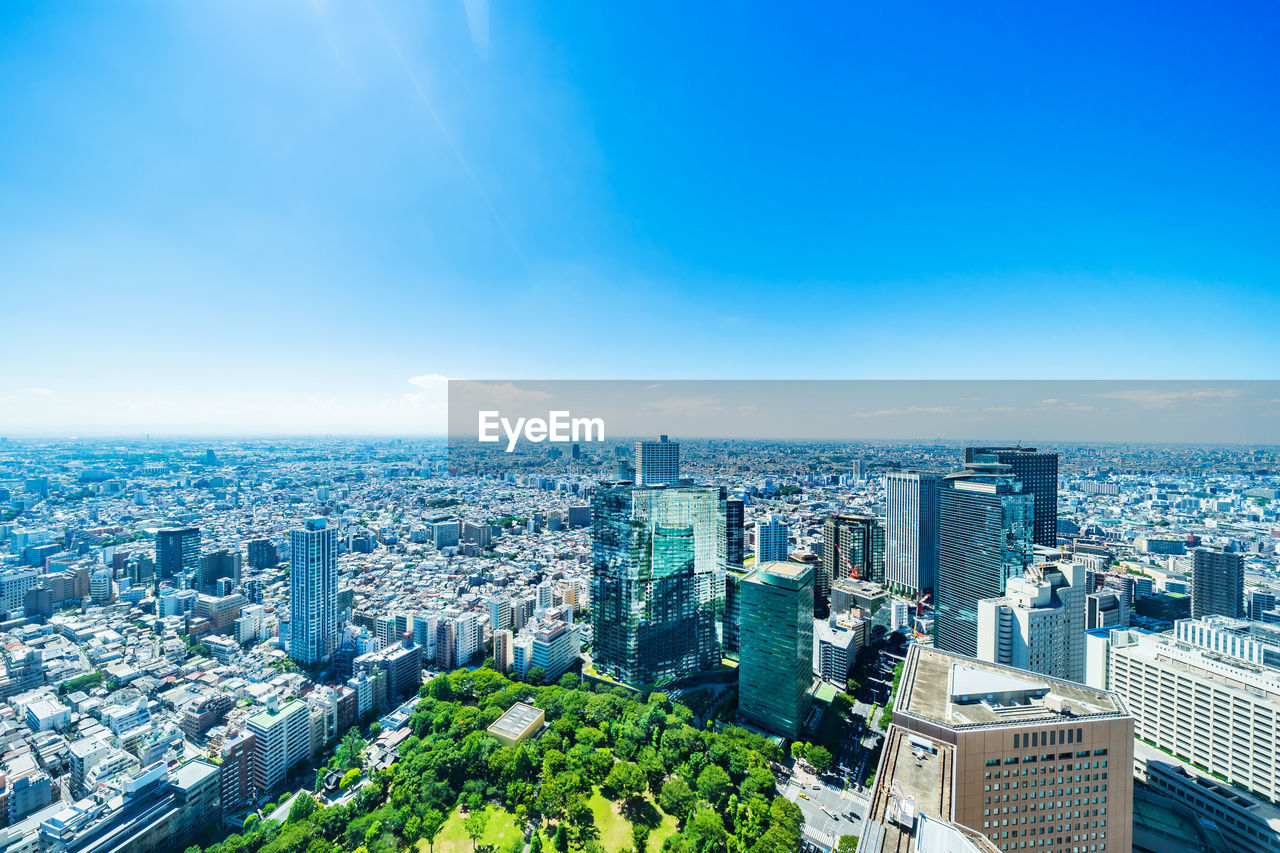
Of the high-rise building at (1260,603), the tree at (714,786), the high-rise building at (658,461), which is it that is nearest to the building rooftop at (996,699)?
the tree at (714,786)

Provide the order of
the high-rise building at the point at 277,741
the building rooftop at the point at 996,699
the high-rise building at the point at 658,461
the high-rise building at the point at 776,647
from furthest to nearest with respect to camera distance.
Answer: the high-rise building at the point at 658,461 → the high-rise building at the point at 776,647 → the high-rise building at the point at 277,741 → the building rooftop at the point at 996,699

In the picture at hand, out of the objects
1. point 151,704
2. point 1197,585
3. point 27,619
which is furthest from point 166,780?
point 1197,585

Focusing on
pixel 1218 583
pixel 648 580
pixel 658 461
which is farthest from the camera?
pixel 658 461

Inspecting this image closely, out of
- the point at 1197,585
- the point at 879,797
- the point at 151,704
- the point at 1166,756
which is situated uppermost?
the point at 879,797

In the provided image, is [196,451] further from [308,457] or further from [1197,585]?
[1197,585]

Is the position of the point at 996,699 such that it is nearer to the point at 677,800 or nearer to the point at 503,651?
the point at 677,800

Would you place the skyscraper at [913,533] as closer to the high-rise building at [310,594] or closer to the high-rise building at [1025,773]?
the high-rise building at [1025,773]

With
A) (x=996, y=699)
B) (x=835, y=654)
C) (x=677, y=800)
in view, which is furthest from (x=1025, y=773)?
(x=835, y=654)
